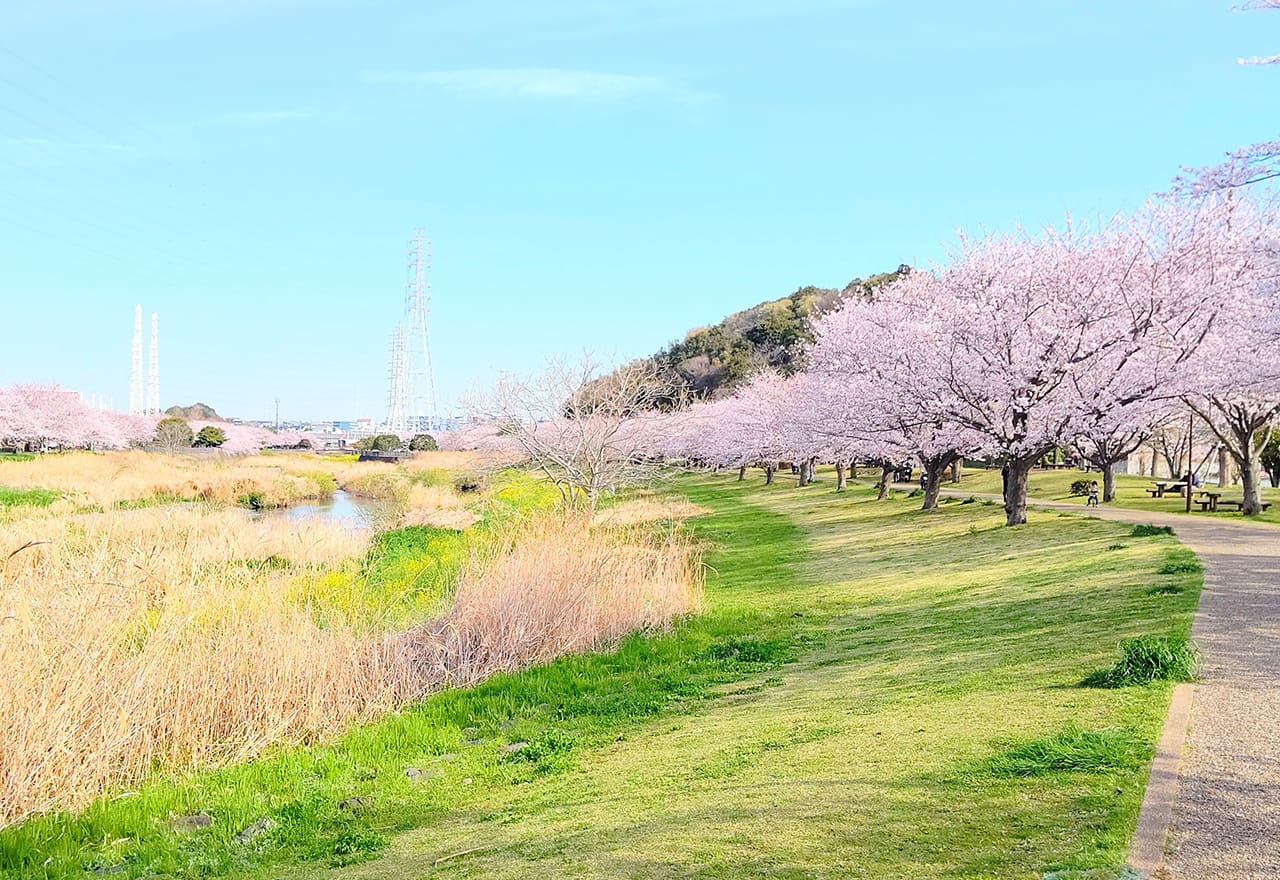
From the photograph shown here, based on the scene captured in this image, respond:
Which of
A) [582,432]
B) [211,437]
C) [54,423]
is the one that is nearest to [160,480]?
[582,432]

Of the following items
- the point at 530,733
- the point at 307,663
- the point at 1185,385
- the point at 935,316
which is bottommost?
the point at 530,733

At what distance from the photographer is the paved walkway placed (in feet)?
13.6

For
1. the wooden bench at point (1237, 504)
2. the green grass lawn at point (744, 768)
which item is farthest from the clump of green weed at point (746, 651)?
the wooden bench at point (1237, 504)

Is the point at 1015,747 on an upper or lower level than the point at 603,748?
upper

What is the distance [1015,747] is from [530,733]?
5047mm

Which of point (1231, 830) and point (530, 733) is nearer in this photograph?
point (1231, 830)

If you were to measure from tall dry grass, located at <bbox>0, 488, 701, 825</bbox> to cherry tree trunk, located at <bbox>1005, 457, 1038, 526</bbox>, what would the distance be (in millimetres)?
11115

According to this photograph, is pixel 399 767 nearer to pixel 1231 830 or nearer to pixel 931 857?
pixel 931 857

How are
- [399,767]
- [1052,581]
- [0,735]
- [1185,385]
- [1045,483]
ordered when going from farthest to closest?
[1045,483]
[1185,385]
[1052,581]
[399,767]
[0,735]

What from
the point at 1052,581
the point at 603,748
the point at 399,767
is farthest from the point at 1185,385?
the point at 399,767

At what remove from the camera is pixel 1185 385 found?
Answer: 2155 cm

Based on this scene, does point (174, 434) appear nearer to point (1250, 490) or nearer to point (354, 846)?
point (1250, 490)

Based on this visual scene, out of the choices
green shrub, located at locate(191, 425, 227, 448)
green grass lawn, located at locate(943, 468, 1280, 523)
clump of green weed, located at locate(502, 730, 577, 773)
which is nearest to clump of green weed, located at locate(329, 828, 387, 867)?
clump of green weed, located at locate(502, 730, 577, 773)

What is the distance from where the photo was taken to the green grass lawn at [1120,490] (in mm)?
25828
